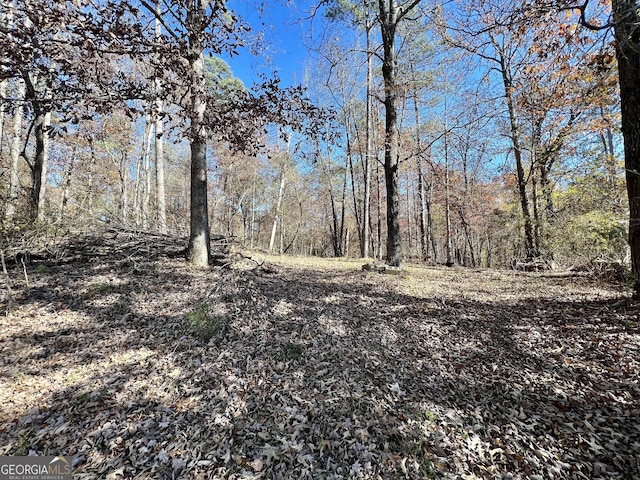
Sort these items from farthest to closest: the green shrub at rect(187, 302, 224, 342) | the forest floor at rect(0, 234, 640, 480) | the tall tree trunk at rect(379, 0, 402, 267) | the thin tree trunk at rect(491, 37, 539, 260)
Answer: the thin tree trunk at rect(491, 37, 539, 260), the tall tree trunk at rect(379, 0, 402, 267), the green shrub at rect(187, 302, 224, 342), the forest floor at rect(0, 234, 640, 480)

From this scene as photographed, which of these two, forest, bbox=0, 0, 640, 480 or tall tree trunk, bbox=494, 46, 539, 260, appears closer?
forest, bbox=0, 0, 640, 480

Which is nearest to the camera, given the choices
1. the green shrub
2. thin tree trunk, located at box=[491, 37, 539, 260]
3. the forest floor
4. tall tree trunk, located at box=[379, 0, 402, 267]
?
the forest floor

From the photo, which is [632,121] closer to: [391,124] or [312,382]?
[391,124]

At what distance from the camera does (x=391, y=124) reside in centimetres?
691

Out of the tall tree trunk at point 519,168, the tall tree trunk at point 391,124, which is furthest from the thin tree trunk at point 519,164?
the tall tree trunk at point 391,124

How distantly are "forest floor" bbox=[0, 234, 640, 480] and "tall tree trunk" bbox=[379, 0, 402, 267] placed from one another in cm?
230

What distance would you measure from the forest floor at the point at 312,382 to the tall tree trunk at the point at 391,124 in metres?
2.30

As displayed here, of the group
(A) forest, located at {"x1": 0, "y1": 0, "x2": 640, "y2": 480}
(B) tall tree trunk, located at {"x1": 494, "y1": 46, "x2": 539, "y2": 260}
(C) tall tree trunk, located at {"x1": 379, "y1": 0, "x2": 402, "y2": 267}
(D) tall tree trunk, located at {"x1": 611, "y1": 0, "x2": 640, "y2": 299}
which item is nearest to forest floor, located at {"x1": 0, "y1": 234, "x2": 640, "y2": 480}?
(A) forest, located at {"x1": 0, "y1": 0, "x2": 640, "y2": 480}

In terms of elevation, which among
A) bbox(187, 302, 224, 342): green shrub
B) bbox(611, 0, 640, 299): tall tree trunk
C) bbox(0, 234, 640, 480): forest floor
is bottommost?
bbox(0, 234, 640, 480): forest floor

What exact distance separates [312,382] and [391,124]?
620cm

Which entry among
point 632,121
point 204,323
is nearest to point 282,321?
point 204,323

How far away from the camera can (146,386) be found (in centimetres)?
263

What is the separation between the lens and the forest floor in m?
1.99

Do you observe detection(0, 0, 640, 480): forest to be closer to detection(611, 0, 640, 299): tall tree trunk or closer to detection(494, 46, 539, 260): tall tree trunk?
detection(611, 0, 640, 299): tall tree trunk
